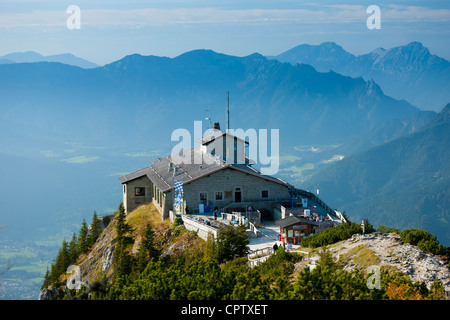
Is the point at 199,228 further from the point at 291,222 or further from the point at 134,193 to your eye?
the point at 134,193

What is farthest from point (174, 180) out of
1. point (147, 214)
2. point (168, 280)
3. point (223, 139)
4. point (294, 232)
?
point (168, 280)

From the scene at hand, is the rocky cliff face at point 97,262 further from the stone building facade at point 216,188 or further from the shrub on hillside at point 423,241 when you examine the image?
the shrub on hillside at point 423,241

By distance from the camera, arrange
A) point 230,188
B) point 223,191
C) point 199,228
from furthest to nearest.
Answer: point 230,188 < point 223,191 < point 199,228

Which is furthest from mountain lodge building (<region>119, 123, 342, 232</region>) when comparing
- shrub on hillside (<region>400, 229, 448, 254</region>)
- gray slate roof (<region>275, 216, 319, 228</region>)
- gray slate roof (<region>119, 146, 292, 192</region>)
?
shrub on hillside (<region>400, 229, 448, 254</region>)

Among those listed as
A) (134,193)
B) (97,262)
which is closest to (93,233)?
(134,193)

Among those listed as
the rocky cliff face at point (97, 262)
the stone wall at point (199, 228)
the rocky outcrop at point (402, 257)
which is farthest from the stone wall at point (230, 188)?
the rocky outcrop at point (402, 257)

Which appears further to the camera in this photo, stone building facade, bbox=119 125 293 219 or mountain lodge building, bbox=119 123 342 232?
stone building facade, bbox=119 125 293 219

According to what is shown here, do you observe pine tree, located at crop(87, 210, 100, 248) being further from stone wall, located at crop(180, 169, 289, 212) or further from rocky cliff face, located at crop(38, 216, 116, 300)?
stone wall, located at crop(180, 169, 289, 212)

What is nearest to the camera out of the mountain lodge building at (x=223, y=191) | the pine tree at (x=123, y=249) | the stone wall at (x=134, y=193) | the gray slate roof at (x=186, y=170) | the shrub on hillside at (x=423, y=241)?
the shrub on hillside at (x=423, y=241)

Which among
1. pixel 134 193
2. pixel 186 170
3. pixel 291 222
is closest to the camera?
pixel 291 222
